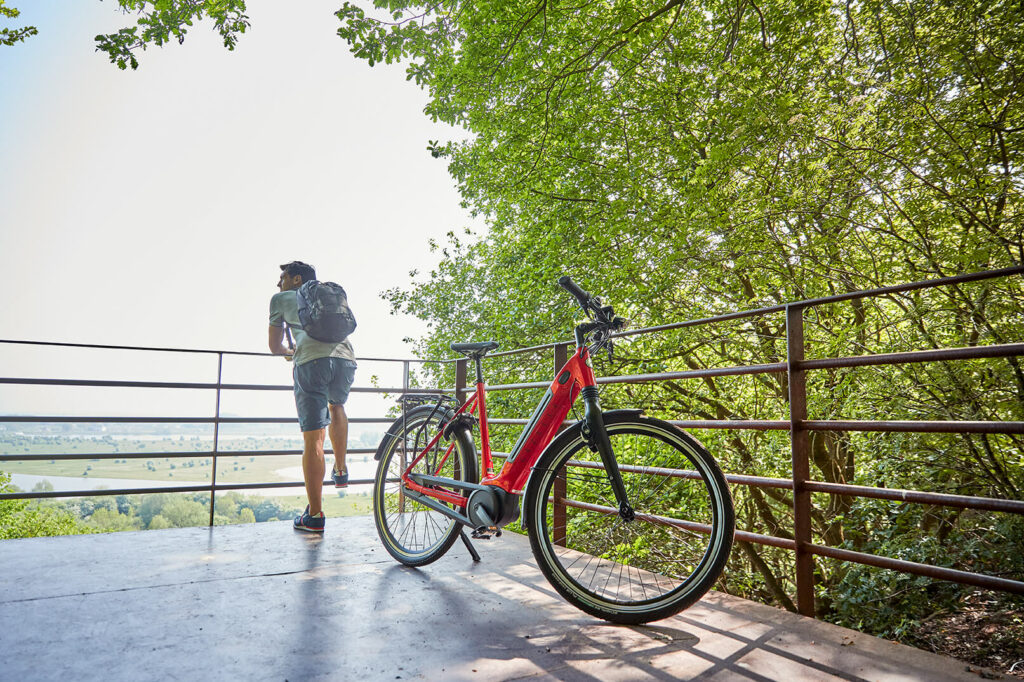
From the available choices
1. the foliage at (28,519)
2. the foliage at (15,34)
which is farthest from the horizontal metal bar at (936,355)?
the foliage at (28,519)

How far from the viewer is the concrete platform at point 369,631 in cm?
141

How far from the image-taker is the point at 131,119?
32.1m

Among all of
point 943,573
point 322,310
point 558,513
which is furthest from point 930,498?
point 322,310

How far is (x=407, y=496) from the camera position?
2592 millimetres

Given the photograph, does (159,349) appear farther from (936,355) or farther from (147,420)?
(936,355)

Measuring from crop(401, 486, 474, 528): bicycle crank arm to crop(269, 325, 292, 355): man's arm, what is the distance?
1.11m

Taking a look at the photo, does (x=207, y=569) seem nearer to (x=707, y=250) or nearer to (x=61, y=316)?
(x=707, y=250)

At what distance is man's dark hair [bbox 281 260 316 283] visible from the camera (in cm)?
325

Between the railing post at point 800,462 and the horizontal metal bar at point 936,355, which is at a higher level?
the horizontal metal bar at point 936,355

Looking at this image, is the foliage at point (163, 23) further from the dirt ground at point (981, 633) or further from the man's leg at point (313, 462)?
the dirt ground at point (981, 633)

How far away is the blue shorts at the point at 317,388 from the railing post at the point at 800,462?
2.14m

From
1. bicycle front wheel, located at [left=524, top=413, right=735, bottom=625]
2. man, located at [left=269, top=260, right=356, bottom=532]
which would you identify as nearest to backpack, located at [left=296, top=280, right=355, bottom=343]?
man, located at [left=269, top=260, right=356, bottom=532]

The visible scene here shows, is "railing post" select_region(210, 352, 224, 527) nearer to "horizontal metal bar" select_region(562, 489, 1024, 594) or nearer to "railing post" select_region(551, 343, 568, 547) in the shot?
"railing post" select_region(551, 343, 568, 547)

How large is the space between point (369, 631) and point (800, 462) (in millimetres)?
1407
